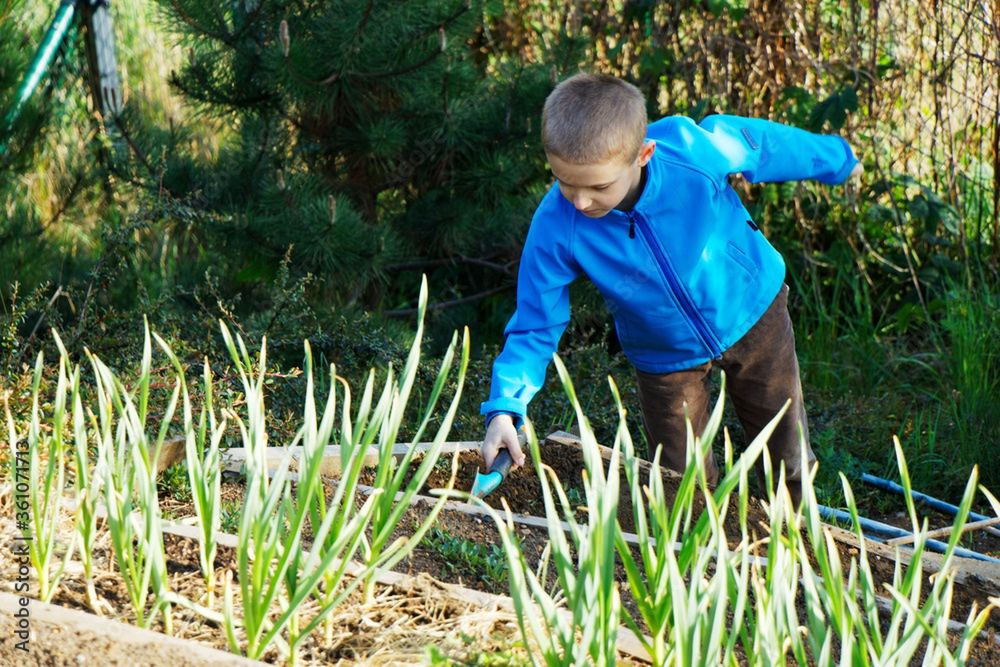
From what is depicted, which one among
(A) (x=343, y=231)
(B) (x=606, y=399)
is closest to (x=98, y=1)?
(A) (x=343, y=231)

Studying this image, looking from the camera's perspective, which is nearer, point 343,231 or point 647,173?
point 647,173

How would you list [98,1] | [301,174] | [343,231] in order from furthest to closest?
[98,1] → [301,174] → [343,231]

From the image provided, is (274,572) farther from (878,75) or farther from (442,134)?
(878,75)

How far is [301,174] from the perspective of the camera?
3.87 meters

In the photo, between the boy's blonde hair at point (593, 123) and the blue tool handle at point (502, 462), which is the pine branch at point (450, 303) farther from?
the blue tool handle at point (502, 462)

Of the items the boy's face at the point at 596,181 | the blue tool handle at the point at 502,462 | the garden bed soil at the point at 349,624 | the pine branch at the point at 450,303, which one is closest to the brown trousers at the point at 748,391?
the boy's face at the point at 596,181

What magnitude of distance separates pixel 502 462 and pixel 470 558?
0.21 m

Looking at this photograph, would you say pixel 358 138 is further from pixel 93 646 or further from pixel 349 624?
pixel 93 646

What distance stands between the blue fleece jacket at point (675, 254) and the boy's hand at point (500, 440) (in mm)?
108

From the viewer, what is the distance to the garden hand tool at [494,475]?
1.96m

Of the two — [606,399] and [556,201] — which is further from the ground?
[556,201]

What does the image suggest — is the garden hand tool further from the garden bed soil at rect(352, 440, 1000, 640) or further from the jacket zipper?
the jacket zipper

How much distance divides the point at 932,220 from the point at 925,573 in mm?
2114

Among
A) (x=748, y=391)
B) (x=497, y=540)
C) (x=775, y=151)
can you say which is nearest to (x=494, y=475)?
(x=497, y=540)
